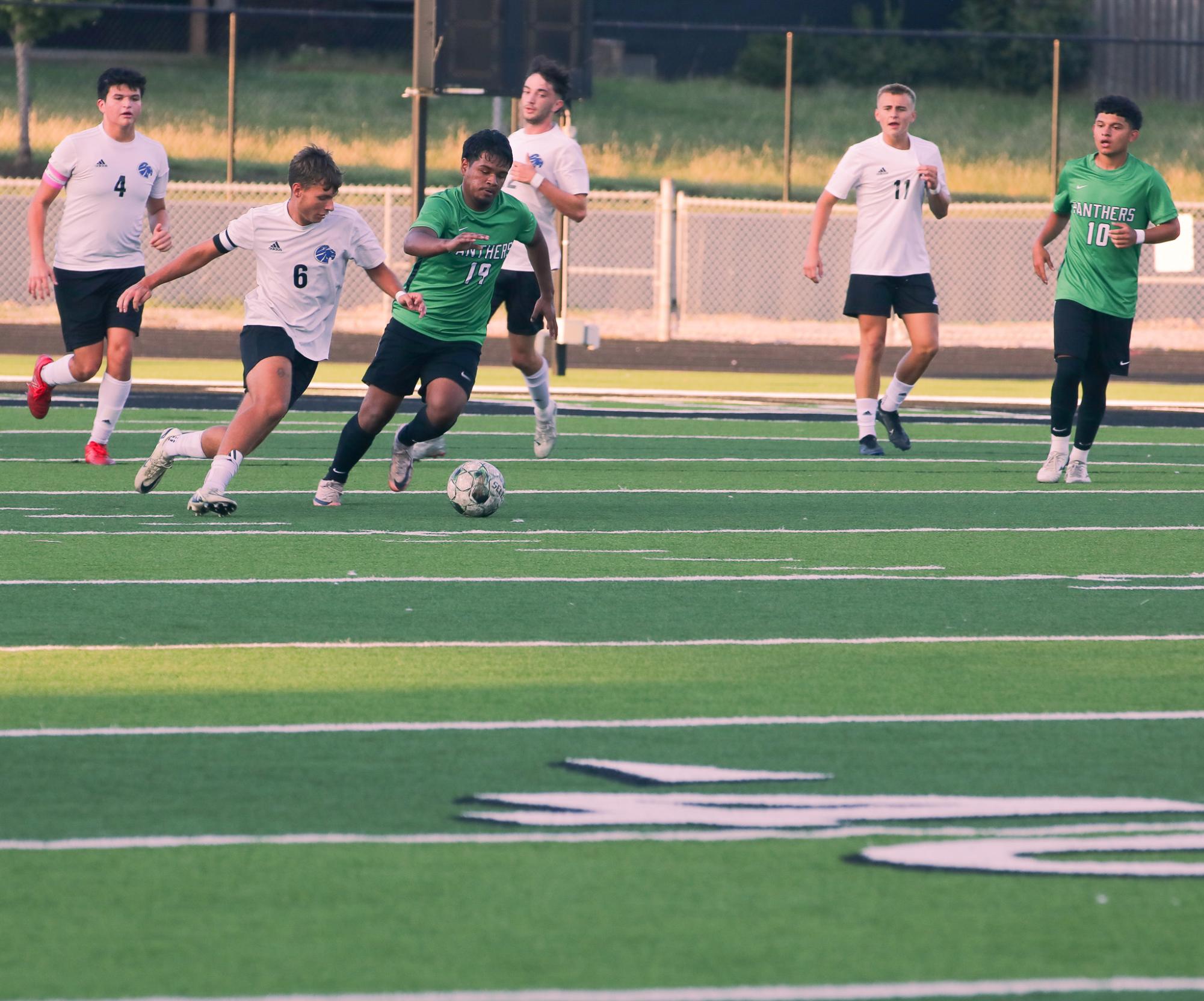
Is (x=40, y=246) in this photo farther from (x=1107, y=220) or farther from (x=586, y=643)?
(x=586, y=643)

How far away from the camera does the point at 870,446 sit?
43.6ft

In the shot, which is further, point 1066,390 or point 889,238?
point 889,238

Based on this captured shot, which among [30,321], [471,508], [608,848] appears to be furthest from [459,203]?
[30,321]

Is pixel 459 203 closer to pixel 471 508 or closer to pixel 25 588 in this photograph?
pixel 471 508

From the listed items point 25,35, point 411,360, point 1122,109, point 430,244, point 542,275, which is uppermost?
point 25,35

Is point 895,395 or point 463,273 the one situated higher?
point 463,273

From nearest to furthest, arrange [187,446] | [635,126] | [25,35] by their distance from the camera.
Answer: [187,446] → [25,35] → [635,126]

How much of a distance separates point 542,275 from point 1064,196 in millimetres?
2752

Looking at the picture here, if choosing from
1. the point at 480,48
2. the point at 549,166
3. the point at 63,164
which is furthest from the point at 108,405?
the point at 480,48

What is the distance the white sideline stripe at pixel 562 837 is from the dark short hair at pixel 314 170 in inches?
216

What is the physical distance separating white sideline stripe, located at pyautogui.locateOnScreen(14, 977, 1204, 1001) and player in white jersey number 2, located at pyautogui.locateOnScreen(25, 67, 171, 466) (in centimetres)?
833

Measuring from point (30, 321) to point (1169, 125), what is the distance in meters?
21.8

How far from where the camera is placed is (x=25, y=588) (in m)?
8.09

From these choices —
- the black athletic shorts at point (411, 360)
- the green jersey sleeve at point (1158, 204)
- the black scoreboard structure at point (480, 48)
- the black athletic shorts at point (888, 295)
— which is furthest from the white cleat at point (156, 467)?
the black scoreboard structure at point (480, 48)
